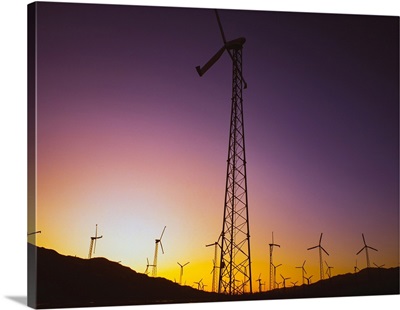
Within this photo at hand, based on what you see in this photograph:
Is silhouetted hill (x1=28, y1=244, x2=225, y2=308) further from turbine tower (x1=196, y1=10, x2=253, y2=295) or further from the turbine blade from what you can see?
the turbine blade

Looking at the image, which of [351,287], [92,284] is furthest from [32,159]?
[351,287]

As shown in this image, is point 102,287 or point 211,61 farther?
point 211,61

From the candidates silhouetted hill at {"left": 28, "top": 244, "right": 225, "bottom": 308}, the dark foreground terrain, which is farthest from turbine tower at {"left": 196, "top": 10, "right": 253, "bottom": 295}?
silhouetted hill at {"left": 28, "top": 244, "right": 225, "bottom": 308}

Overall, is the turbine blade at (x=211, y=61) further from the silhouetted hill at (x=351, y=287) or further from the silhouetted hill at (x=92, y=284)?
the silhouetted hill at (x=351, y=287)

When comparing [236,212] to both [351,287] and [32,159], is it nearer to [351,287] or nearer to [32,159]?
[351,287]

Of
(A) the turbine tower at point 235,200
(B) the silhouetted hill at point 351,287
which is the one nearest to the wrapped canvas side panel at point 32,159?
(A) the turbine tower at point 235,200

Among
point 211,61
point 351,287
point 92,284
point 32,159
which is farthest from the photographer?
point 351,287
